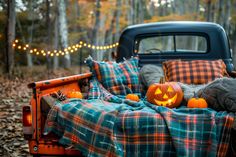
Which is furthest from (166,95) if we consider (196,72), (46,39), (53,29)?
(53,29)

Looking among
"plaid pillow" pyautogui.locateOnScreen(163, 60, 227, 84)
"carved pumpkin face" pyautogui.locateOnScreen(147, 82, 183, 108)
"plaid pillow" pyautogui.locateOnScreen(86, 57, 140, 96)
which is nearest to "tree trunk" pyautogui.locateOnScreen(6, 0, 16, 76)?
"plaid pillow" pyautogui.locateOnScreen(86, 57, 140, 96)

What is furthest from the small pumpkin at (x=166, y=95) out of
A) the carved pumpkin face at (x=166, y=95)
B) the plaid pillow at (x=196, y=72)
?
the plaid pillow at (x=196, y=72)

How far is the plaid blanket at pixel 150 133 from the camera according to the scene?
2596 millimetres

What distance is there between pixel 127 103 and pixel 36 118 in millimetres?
1041

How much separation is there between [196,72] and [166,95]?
114 centimetres

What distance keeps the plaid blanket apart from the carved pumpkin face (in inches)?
31.4

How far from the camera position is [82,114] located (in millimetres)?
2955

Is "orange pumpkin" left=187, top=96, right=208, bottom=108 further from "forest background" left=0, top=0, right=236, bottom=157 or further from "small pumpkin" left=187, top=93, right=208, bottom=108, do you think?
"forest background" left=0, top=0, right=236, bottom=157

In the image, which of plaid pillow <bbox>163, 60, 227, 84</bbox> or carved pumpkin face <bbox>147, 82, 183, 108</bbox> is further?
plaid pillow <bbox>163, 60, 227, 84</bbox>

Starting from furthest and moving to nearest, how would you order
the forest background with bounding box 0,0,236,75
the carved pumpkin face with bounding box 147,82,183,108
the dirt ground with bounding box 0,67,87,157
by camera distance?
1. the forest background with bounding box 0,0,236,75
2. the dirt ground with bounding box 0,67,87,157
3. the carved pumpkin face with bounding box 147,82,183,108

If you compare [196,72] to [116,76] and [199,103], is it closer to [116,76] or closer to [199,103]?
[116,76]

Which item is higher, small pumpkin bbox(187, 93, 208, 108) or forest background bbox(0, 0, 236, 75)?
forest background bbox(0, 0, 236, 75)

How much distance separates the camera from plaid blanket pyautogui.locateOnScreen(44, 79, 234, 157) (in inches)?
102

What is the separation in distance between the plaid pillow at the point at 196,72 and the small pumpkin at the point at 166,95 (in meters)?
0.93
